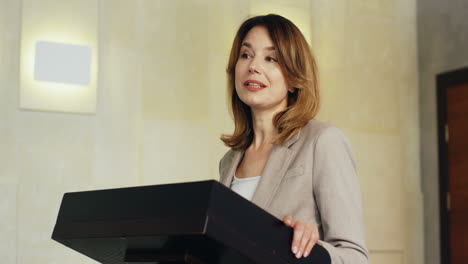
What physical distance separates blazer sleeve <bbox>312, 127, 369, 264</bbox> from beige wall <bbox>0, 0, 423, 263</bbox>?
9.96 ft

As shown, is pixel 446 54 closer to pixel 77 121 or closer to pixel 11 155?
pixel 77 121

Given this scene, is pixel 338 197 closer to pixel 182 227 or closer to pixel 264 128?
pixel 264 128

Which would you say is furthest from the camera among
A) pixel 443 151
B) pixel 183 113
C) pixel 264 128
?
pixel 443 151

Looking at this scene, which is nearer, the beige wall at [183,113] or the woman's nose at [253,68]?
the woman's nose at [253,68]

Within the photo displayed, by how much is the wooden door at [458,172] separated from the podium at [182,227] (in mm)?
4296

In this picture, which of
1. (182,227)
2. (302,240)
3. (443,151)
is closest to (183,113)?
(443,151)

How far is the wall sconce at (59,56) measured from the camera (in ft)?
14.2

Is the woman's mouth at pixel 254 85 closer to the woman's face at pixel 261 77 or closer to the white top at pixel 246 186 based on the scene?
the woman's face at pixel 261 77

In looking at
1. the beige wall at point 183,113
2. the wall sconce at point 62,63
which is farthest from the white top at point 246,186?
the wall sconce at point 62,63

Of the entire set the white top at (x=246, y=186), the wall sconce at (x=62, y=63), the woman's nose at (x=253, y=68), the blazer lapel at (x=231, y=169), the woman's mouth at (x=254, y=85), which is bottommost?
the white top at (x=246, y=186)

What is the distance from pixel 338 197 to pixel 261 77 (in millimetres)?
437

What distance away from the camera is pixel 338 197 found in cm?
149

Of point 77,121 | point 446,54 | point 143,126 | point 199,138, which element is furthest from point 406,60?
point 77,121

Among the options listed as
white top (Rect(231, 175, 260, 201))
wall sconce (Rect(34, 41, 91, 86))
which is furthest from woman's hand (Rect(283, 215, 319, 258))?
wall sconce (Rect(34, 41, 91, 86))
